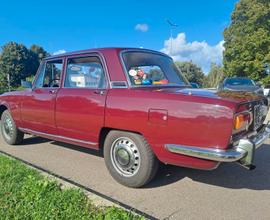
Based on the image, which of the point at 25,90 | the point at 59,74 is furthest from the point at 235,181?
the point at 25,90

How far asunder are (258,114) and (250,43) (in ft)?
87.0

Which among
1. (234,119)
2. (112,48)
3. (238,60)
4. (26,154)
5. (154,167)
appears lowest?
(26,154)

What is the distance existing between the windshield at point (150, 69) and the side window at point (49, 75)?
1.60m

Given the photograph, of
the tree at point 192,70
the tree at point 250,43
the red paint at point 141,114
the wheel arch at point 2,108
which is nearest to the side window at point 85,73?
the red paint at point 141,114

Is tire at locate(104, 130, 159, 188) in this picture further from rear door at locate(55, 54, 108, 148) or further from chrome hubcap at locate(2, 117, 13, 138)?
chrome hubcap at locate(2, 117, 13, 138)

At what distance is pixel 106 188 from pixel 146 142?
83 cm

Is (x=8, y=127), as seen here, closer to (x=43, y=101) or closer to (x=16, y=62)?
(x=43, y=101)

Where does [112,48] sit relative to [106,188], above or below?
above

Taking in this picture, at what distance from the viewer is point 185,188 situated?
3689mm

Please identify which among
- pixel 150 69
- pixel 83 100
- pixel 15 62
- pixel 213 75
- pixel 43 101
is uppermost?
pixel 15 62

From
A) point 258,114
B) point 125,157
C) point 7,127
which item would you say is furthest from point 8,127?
point 258,114

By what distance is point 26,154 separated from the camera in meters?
5.25

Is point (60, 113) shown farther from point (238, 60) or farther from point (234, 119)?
point (238, 60)

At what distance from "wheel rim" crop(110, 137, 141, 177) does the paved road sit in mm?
230
